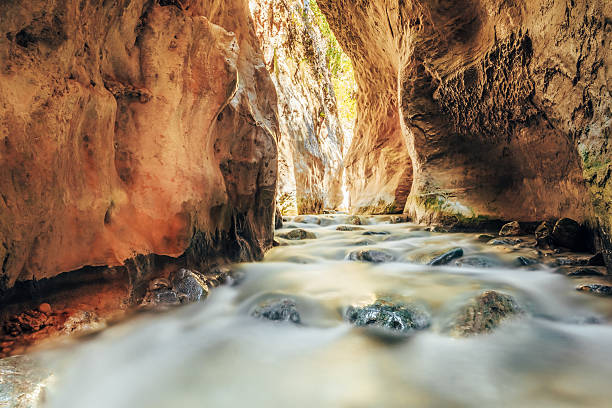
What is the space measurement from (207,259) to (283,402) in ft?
6.36

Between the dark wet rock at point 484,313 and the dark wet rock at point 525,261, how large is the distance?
116 centimetres

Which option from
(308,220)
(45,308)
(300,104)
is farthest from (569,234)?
(300,104)

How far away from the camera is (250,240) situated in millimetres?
3881

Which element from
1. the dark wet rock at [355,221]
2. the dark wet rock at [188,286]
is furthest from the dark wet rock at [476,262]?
the dark wet rock at [355,221]

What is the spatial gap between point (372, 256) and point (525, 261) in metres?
1.65

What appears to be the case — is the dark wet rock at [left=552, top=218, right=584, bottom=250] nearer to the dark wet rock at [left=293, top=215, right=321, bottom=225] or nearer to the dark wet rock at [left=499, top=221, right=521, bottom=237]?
the dark wet rock at [left=499, top=221, right=521, bottom=237]

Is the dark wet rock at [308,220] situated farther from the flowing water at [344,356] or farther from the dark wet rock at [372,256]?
the flowing water at [344,356]

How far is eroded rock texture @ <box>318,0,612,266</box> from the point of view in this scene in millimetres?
2471

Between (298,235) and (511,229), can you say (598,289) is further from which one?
(298,235)

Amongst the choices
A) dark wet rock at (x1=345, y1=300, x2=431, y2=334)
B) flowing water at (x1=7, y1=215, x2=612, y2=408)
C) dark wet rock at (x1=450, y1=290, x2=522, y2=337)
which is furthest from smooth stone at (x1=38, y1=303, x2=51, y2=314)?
dark wet rock at (x1=450, y1=290, x2=522, y2=337)

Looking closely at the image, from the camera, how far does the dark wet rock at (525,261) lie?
10.3 feet

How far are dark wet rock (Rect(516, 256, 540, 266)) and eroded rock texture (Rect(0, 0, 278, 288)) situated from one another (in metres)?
3.02

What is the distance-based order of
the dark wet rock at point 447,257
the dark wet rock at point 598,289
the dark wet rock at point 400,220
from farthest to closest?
the dark wet rock at point 400,220
the dark wet rock at point 447,257
the dark wet rock at point 598,289

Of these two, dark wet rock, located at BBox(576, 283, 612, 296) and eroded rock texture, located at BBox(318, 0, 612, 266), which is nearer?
dark wet rock, located at BBox(576, 283, 612, 296)
